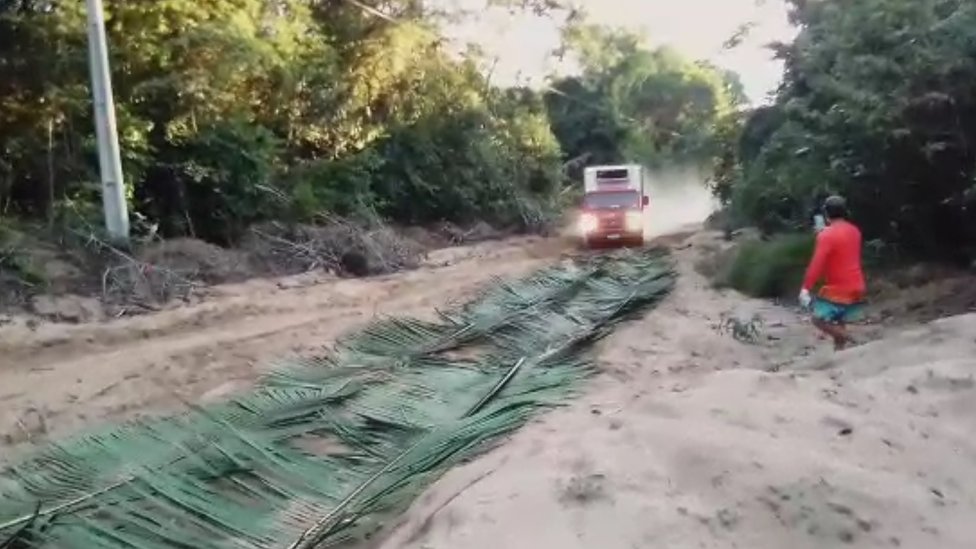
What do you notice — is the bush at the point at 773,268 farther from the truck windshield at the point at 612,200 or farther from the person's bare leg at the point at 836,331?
the truck windshield at the point at 612,200

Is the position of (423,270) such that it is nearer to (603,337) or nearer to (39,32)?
(39,32)

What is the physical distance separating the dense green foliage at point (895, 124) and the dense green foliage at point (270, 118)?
821 centimetres

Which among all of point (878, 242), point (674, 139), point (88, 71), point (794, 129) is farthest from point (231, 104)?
point (674, 139)

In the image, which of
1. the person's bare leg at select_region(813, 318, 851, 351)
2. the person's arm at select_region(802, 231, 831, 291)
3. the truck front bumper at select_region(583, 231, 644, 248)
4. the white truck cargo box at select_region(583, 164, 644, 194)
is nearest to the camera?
the person's arm at select_region(802, 231, 831, 291)

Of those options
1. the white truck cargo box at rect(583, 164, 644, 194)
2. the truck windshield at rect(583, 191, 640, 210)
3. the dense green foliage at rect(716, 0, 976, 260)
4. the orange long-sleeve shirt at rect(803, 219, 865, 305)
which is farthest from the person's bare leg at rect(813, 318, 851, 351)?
the white truck cargo box at rect(583, 164, 644, 194)

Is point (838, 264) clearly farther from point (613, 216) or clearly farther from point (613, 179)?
point (613, 179)

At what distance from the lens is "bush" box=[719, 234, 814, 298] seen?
45.2 feet

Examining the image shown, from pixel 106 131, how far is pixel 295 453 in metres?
9.63

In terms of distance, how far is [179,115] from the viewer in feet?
54.0

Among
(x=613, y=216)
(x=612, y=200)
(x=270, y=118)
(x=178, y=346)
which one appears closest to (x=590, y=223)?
(x=613, y=216)

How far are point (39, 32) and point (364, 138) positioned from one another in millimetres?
8718

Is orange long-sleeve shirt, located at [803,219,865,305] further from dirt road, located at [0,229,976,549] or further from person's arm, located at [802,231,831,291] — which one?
dirt road, located at [0,229,976,549]

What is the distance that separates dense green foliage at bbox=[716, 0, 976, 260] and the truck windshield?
8136mm

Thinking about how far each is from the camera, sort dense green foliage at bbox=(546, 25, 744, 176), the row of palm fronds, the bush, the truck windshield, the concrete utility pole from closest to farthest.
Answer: the row of palm fronds, the bush, the concrete utility pole, the truck windshield, dense green foliage at bbox=(546, 25, 744, 176)
